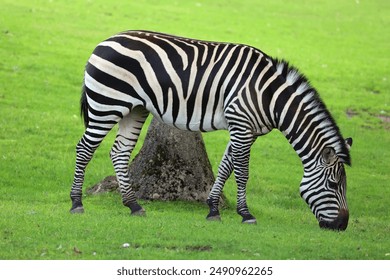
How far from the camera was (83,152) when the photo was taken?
14.9 metres

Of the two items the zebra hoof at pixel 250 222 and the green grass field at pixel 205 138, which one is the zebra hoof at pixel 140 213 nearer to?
the green grass field at pixel 205 138

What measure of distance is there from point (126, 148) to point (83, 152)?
81 cm

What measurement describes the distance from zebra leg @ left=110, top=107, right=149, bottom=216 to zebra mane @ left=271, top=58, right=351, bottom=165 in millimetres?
2667

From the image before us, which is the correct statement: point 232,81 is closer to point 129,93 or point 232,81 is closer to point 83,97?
point 129,93

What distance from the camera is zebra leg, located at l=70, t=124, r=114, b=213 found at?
48.6ft

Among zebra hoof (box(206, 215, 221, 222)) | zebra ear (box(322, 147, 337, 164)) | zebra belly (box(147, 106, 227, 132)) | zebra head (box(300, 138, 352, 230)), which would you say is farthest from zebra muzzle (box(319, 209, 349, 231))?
zebra belly (box(147, 106, 227, 132))

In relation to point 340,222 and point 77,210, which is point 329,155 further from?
point 77,210

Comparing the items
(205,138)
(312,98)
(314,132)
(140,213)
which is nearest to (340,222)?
(314,132)

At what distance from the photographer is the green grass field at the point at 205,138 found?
12359mm

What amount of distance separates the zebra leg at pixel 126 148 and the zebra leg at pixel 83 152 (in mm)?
483

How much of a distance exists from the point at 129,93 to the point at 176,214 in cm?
239

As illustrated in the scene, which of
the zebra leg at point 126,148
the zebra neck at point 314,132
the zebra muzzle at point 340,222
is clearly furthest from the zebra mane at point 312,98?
the zebra leg at point 126,148

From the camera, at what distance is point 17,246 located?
468 inches
